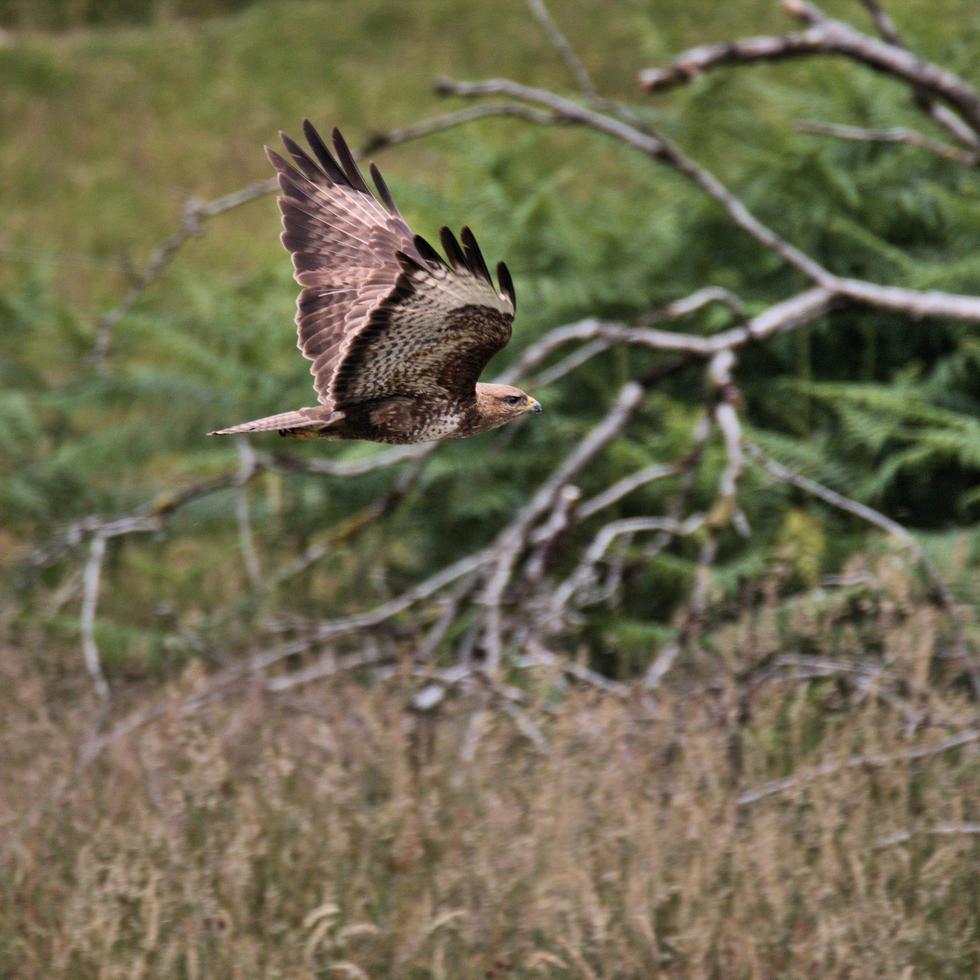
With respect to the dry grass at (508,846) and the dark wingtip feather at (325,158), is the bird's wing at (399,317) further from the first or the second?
the dry grass at (508,846)

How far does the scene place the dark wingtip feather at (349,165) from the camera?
8.78 feet

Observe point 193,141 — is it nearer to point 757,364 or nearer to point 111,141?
point 111,141

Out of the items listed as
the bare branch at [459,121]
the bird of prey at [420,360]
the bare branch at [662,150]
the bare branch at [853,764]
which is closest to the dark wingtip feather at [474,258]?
the bird of prey at [420,360]

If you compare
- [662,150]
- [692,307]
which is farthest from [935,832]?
[662,150]

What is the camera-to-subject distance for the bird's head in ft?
7.89

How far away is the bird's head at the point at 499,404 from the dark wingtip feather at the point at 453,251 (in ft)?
1.08

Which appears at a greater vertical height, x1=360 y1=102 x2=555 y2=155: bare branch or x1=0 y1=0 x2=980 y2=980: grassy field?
x1=360 y1=102 x2=555 y2=155: bare branch

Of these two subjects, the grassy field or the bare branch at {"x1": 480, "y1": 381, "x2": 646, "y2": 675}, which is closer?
the grassy field

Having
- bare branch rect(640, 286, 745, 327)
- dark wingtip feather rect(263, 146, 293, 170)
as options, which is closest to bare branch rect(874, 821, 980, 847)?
bare branch rect(640, 286, 745, 327)

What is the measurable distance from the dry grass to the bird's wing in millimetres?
1095

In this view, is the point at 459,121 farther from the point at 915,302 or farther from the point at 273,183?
the point at 915,302

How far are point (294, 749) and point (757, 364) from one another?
2.29 metres

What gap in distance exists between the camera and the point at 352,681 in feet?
13.9

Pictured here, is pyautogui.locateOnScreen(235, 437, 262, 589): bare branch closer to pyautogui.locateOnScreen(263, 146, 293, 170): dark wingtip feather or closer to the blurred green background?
the blurred green background
